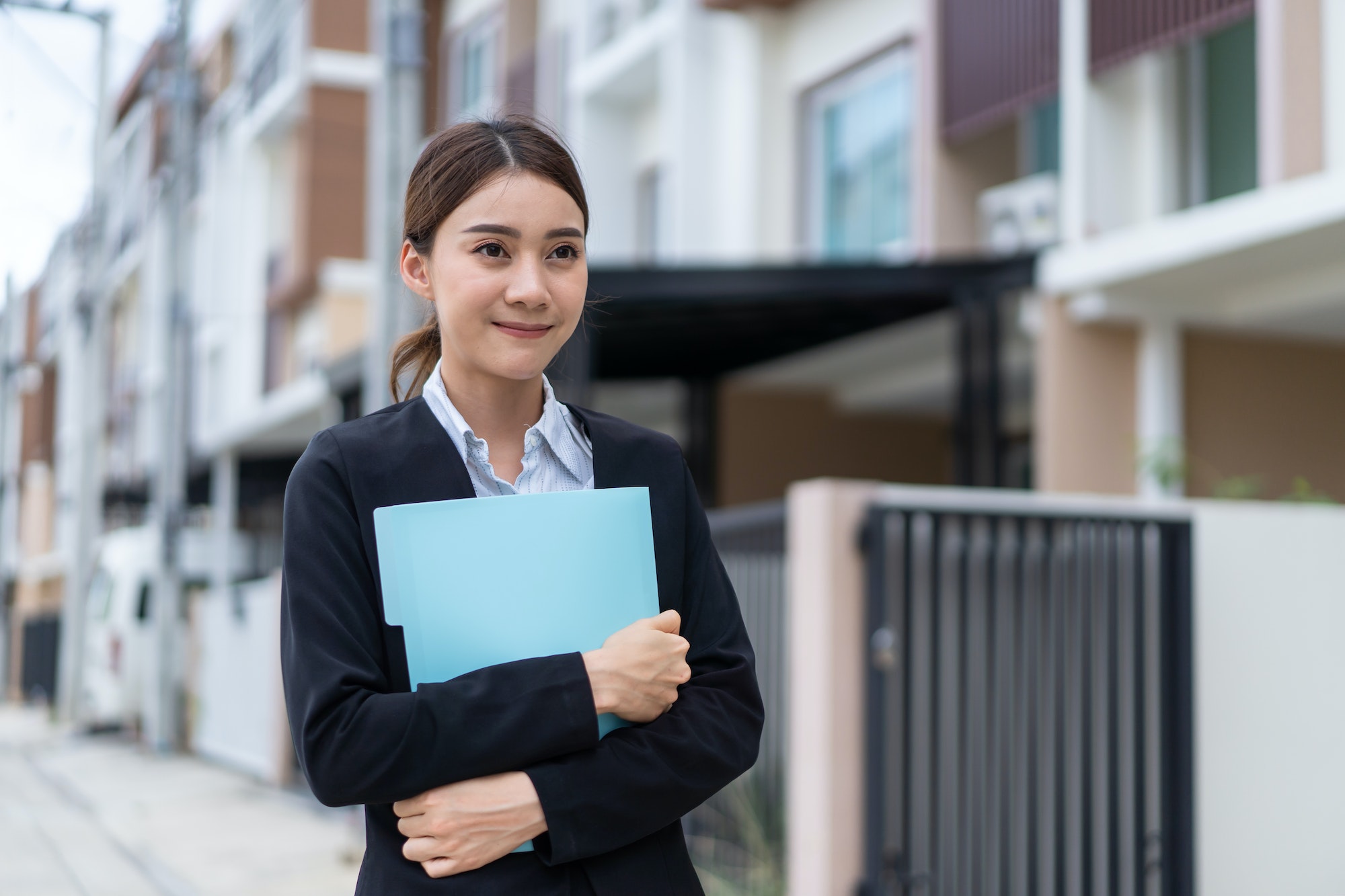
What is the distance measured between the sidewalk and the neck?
20.3 ft

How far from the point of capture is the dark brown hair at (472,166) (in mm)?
1710

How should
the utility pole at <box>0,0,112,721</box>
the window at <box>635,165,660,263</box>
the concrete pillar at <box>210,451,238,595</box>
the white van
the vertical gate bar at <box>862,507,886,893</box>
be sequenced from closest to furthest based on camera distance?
the vertical gate bar at <box>862,507,886,893</box>, the window at <box>635,165,660,263</box>, the white van, the concrete pillar at <box>210,451,238,595</box>, the utility pole at <box>0,0,112,721</box>

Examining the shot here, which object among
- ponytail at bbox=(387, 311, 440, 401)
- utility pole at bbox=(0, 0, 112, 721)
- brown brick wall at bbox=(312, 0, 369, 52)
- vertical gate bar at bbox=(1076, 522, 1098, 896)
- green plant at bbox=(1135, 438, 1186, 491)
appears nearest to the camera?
ponytail at bbox=(387, 311, 440, 401)

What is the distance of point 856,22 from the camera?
36.0 feet

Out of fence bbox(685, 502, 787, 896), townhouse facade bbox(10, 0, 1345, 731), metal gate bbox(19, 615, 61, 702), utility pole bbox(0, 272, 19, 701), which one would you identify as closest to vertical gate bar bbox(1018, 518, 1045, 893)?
fence bbox(685, 502, 787, 896)

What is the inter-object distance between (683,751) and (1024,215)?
779cm

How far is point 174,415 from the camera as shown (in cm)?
1627

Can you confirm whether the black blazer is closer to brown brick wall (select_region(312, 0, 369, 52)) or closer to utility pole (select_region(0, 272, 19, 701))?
utility pole (select_region(0, 272, 19, 701))

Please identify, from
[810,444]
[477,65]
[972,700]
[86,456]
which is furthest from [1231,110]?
[86,456]

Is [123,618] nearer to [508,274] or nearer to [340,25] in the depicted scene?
[340,25]

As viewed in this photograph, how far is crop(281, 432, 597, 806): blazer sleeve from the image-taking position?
1528 mm

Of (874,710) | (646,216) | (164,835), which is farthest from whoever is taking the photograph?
(646,216)

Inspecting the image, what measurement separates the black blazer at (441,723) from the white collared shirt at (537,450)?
0.11ft

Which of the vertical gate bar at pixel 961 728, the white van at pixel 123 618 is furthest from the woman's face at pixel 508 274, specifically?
the white van at pixel 123 618
